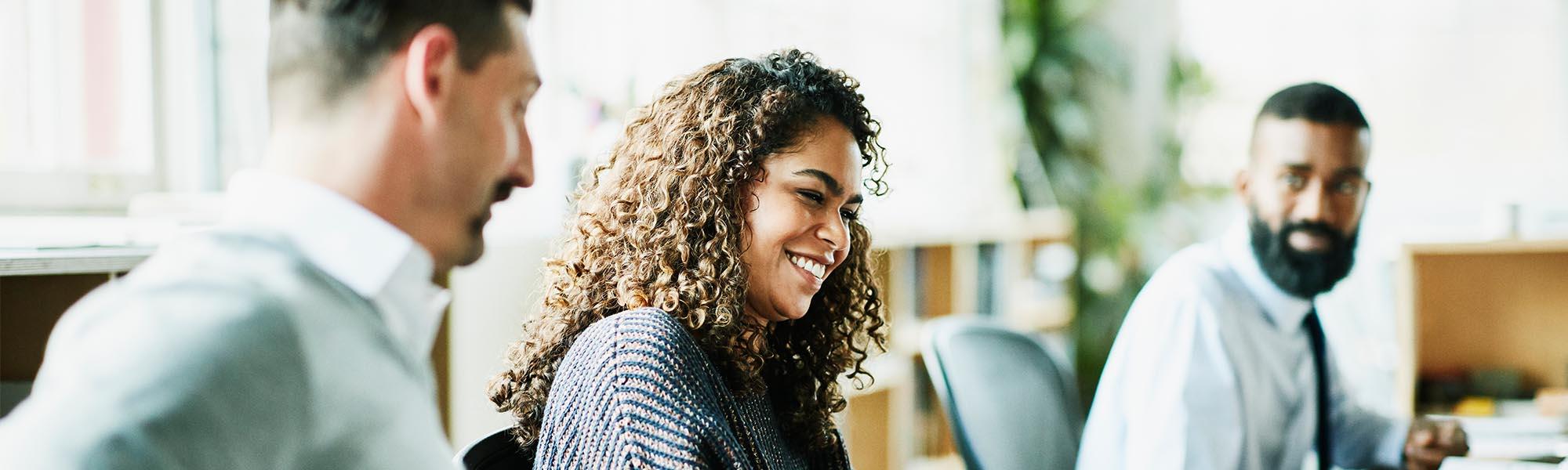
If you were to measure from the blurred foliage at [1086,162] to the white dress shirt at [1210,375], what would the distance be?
2911 millimetres

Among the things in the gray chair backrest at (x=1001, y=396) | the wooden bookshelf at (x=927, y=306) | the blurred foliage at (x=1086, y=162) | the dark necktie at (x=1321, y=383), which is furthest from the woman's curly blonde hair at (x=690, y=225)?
the blurred foliage at (x=1086, y=162)

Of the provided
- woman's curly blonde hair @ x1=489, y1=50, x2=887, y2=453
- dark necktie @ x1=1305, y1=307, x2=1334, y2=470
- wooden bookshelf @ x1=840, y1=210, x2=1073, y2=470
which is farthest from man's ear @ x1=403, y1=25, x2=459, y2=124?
wooden bookshelf @ x1=840, y1=210, x2=1073, y2=470

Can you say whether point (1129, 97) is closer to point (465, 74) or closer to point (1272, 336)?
point (1272, 336)

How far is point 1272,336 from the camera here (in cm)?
163

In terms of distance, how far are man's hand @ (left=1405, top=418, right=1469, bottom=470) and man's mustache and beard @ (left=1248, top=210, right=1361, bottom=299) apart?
→ 36 centimetres

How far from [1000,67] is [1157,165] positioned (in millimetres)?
766

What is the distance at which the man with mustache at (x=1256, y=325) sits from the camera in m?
1.48

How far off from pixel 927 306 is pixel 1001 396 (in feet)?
5.63

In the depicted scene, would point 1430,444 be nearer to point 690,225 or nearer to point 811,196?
point 811,196

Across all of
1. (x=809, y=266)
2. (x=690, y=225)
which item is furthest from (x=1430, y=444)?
(x=690, y=225)

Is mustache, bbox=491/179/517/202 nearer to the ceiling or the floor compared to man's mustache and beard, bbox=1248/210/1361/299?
nearer to the ceiling

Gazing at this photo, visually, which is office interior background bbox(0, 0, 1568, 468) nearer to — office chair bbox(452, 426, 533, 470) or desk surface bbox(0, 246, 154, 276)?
desk surface bbox(0, 246, 154, 276)

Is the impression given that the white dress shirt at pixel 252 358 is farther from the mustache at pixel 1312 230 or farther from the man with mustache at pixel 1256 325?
the mustache at pixel 1312 230

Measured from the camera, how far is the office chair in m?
0.96
